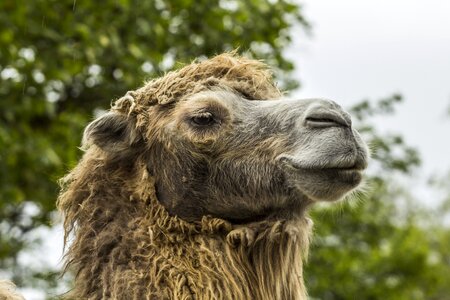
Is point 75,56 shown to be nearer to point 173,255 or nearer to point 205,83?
point 205,83

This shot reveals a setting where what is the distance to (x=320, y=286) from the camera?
17.4 meters

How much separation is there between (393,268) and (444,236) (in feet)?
63.3

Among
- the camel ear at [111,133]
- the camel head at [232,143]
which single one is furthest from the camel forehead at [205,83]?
the camel ear at [111,133]

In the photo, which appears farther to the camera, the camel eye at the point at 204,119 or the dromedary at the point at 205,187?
the camel eye at the point at 204,119

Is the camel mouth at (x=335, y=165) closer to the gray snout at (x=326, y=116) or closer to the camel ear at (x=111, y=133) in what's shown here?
the gray snout at (x=326, y=116)

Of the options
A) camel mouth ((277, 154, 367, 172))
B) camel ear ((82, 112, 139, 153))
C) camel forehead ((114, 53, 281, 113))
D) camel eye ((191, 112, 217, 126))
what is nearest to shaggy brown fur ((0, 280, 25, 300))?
camel ear ((82, 112, 139, 153))

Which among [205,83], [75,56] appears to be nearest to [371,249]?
[75,56]

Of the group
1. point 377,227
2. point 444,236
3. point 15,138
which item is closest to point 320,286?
point 377,227

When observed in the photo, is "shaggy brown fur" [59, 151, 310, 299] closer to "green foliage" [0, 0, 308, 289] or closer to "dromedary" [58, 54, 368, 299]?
"dromedary" [58, 54, 368, 299]

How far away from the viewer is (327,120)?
5.86 m

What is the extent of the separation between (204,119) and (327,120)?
0.81 m

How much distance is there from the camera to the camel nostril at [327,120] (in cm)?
582

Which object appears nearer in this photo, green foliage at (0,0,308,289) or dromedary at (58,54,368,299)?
dromedary at (58,54,368,299)

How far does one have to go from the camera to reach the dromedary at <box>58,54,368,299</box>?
5.87 m
